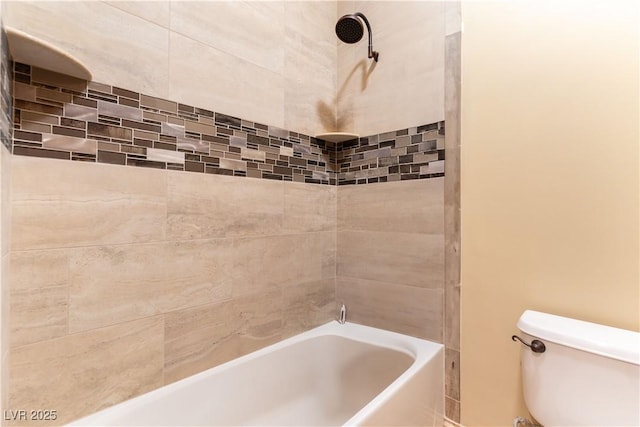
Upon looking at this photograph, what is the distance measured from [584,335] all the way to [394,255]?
2.62ft

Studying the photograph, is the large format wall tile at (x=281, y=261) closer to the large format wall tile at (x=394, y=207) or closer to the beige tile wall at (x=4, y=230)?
the large format wall tile at (x=394, y=207)

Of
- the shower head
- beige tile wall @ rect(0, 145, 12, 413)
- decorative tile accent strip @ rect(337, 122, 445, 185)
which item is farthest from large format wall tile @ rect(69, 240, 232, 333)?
the shower head

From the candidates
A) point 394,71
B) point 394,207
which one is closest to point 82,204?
point 394,207

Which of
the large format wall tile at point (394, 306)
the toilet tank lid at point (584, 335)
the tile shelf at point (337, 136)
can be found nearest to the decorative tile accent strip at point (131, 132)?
the tile shelf at point (337, 136)

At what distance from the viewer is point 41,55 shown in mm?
887

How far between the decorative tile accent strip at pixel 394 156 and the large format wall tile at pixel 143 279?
2.76 feet

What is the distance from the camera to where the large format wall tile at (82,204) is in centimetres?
92

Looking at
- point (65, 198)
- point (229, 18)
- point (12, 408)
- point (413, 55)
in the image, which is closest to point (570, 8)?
point (413, 55)

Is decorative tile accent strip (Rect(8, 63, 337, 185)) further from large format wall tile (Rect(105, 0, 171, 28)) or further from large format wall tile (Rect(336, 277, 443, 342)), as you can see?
large format wall tile (Rect(336, 277, 443, 342))

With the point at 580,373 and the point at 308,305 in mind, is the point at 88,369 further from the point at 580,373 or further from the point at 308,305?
the point at 580,373

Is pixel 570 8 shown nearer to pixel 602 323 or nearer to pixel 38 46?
pixel 602 323

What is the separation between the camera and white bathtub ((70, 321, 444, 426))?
3.70ft

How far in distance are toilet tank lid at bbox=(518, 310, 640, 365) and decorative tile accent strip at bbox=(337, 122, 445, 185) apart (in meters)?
0.71

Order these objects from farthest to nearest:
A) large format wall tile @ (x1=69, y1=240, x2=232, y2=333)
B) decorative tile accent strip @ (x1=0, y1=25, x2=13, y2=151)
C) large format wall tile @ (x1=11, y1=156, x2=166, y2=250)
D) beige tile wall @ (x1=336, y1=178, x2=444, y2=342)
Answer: beige tile wall @ (x1=336, y1=178, x2=444, y2=342) < large format wall tile @ (x1=69, y1=240, x2=232, y2=333) < large format wall tile @ (x1=11, y1=156, x2=166, y2=250) < decorative tile accent strip @ (x1=0, y1=25, x2=13, y2=151)
